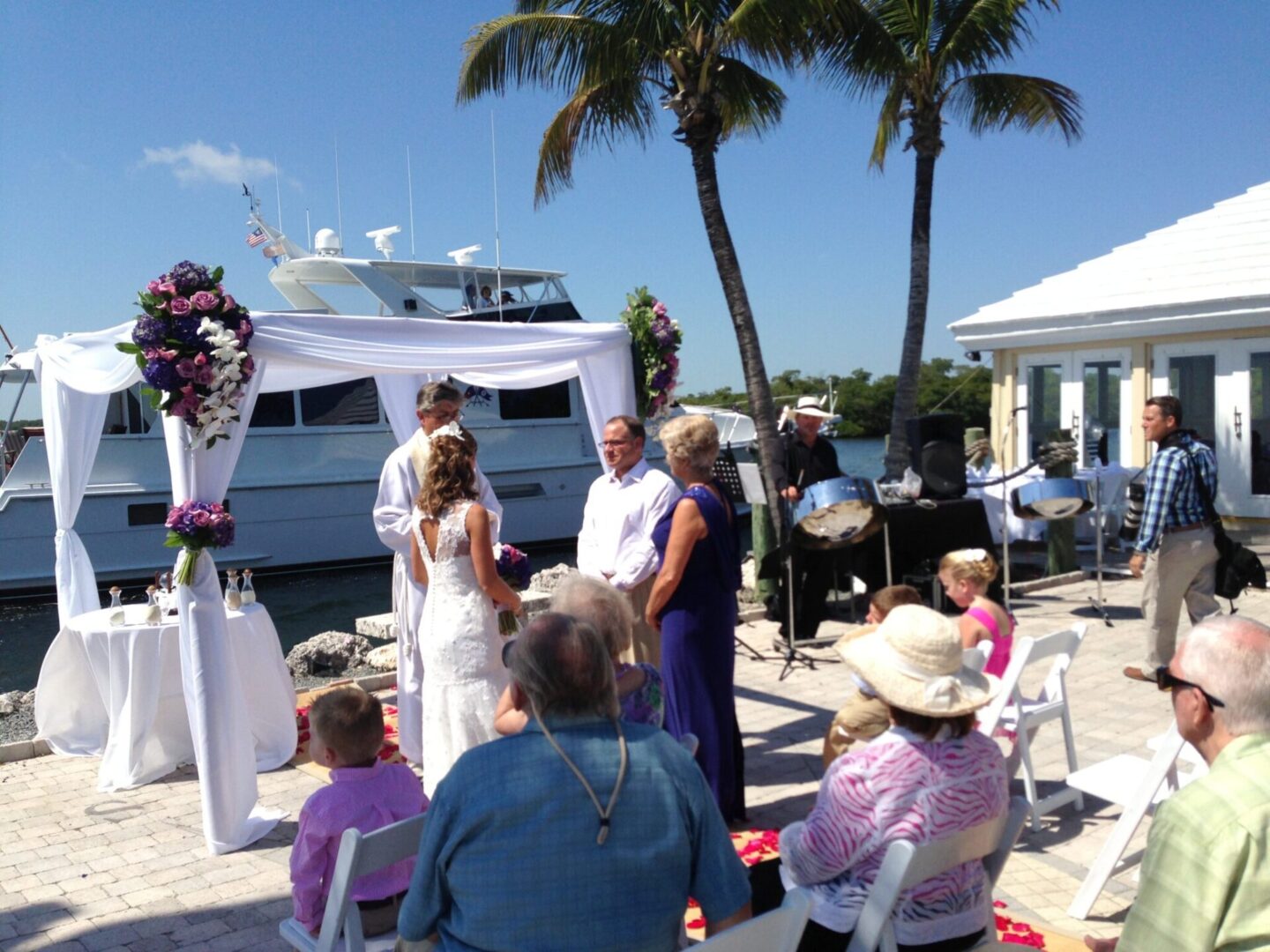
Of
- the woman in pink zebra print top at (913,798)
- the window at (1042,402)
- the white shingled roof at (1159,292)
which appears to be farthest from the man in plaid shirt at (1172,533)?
the window at (1042,402)

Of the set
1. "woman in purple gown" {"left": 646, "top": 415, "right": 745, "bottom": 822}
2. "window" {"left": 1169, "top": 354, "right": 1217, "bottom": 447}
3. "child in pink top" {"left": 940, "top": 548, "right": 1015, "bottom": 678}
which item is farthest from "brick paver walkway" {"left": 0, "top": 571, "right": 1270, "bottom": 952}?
"window" {"left": 1169, "top": 354, "right": 1217, "bottom": 447}

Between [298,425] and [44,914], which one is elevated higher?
[298,425]

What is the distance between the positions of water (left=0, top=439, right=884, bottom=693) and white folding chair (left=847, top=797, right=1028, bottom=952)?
9.36 meters

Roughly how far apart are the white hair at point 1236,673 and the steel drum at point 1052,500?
7.46 metres

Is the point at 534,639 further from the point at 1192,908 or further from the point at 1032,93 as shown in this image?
the point at 1032,93

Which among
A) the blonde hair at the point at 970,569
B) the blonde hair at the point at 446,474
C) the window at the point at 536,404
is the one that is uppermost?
the window at the point at 536,404

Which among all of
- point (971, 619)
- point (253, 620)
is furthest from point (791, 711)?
point (253, 620)

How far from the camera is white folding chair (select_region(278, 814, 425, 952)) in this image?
237cm

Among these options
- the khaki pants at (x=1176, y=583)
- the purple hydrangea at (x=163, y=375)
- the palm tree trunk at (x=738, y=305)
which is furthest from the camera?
the palm tree trunk at (x=738, y=305)

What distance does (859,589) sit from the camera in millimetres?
10172

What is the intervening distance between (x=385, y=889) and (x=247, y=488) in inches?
539

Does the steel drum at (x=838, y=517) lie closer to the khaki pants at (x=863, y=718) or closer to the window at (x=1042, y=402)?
the khaki pants at (x=863, y=718)

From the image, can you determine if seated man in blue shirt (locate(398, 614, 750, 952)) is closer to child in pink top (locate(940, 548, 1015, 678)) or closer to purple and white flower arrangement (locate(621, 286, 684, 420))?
child in pink top (locate(940, 548, 1015, 678))

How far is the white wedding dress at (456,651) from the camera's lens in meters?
4.34
